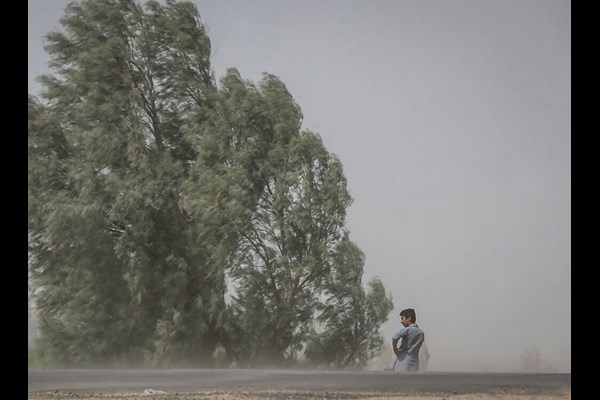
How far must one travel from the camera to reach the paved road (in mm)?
6949

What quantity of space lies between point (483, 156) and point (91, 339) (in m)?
3.73

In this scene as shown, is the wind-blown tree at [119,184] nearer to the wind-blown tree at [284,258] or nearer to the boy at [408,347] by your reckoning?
the wind-blown tree at [284,258]

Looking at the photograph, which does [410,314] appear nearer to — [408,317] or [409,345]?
[408,317]

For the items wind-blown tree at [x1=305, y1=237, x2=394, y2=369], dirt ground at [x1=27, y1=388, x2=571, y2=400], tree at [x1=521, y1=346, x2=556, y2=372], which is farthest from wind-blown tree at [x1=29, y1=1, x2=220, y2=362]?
tree at [x1=521, y1=346, x2=556, y2=372]

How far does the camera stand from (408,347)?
279 inches

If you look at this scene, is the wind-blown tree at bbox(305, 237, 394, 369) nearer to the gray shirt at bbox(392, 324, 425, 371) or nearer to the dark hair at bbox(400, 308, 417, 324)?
the dark hair at bbox(400, 308, 417, 324)

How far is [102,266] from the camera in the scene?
7539 mm

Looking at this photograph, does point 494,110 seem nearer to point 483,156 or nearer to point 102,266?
point 483,156

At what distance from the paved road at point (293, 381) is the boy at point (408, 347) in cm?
10

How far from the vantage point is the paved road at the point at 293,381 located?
6.95 m

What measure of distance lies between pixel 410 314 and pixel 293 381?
44.7 inches

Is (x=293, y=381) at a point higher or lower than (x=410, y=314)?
lower

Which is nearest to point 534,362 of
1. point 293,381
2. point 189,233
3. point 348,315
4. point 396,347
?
point 396,347
